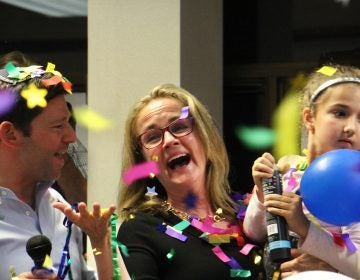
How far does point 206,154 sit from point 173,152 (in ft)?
0.50

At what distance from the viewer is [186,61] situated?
5.71 m

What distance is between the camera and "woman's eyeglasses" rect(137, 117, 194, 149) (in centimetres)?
373

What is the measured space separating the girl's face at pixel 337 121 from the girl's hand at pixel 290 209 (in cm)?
27

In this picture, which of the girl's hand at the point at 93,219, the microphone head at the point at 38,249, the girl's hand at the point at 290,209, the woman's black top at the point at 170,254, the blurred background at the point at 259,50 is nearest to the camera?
the microphone head at the point at 38,249

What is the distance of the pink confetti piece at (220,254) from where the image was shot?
3506 millimetres

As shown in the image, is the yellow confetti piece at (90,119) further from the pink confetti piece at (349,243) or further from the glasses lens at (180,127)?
the pink confetti piece at (349,243)

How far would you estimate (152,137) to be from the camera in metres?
3.74

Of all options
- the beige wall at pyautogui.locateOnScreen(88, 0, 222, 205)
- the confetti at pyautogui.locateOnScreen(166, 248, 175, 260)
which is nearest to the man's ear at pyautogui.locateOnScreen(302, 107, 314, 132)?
the confetti at pyautogui.locateOnScreen(166, 248, 175, 260)

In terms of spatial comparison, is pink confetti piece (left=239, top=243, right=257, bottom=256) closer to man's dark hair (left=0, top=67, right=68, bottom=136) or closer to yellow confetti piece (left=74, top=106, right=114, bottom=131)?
man's dark hair (left=0, top=67, right=68, bottom=136)

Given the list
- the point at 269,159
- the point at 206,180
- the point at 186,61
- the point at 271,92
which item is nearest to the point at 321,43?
the point at 271,92

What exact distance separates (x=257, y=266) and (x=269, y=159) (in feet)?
1.35

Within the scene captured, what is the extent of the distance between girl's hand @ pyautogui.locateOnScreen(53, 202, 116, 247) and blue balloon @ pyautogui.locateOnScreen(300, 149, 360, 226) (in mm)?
630

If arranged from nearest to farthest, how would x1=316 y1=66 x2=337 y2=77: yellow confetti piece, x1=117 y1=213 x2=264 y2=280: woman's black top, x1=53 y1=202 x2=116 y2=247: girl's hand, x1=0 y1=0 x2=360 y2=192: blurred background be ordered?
x1=53 y1=202 x2=116 y2=247: girl's hand → x1=117 y1=213 x2=264 y2=280: woman's black top → x1=316 y1=66 x2=337 y2=77: yellow confetti piece → x1=0 y1=0 x2=360 y2=192: blurred background

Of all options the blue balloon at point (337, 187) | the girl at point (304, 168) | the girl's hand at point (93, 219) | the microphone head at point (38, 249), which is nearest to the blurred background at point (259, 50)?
the girl at point (304, 168)
